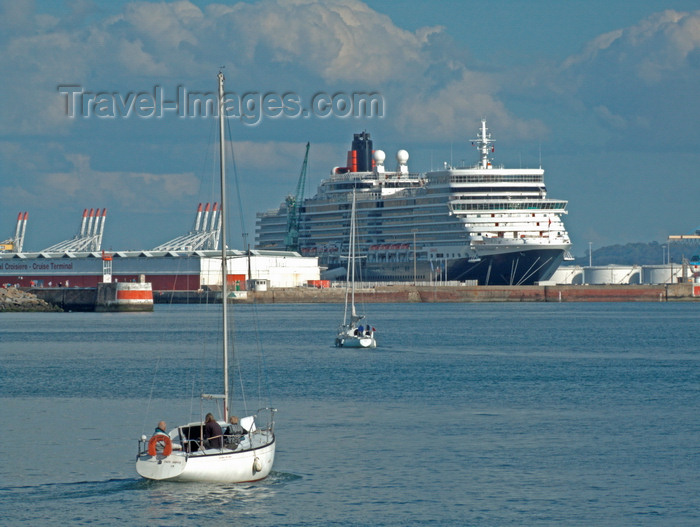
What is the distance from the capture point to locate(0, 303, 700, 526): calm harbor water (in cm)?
2298

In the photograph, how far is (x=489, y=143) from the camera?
447ft

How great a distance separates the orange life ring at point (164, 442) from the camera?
23.6m

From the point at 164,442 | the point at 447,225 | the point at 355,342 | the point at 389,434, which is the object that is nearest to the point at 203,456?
the point at 164,442

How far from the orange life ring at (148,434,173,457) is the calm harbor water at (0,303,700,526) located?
913 mm

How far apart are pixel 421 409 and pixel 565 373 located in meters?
13.8

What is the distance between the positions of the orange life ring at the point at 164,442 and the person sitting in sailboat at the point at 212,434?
2.49 feet

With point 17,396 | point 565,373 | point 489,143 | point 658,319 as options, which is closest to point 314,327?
point 658,319

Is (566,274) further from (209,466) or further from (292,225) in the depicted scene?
(209,466)

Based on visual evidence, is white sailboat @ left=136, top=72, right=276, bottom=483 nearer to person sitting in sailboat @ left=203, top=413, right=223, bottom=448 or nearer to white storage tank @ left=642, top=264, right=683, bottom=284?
person sitting in sailboat @ left=203, top=413, right=223, bottom=448

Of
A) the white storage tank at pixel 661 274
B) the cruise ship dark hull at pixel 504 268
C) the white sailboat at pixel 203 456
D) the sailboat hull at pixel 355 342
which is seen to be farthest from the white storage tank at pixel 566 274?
the white sailboat at pixel 203 456

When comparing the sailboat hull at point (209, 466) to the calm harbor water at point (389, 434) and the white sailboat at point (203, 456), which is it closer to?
the white sailboat at point (203, 456)

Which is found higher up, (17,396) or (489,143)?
(489,143)

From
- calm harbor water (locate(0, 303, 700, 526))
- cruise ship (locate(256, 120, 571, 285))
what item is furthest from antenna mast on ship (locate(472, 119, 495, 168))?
calm harbor water (locate(0, 303, 700, 526))

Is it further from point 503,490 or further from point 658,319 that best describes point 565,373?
point 658,319
